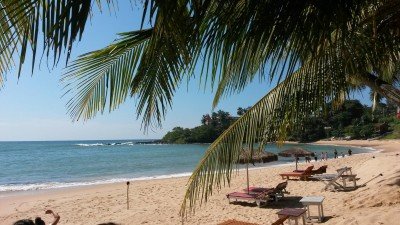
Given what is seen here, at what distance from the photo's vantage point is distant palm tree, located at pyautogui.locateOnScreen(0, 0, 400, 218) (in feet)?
3.70

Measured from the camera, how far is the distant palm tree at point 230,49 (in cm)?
113

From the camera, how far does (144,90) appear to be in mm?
2178

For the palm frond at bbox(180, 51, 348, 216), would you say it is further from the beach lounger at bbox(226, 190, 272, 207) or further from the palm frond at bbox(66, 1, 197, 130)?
the beach lounger at bbox(226, 190, 272, 207)

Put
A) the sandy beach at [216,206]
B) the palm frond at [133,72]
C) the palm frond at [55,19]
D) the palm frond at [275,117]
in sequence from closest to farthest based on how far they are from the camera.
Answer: the palm frond at [55,19], the palm frond at [133,72], the palm frond at [275,117], the sandy beach at [216,206]

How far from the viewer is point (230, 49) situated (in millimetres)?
1677

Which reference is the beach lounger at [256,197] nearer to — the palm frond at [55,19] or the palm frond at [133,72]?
the palm frond at [133,72]

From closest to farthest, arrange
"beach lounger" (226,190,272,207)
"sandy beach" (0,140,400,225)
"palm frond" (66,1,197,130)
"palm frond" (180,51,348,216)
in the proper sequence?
"palm frond" (66,1,197,130) < "palm frond" (180,51,348,216) < "sandy beach" (0,140,400,225) < "beach lounger" (226,190,272,207)

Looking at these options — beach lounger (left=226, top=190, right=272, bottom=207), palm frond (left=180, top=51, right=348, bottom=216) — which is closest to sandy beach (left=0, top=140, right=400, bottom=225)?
beach lounger (left=226, top=190, right=272, bottom=207)

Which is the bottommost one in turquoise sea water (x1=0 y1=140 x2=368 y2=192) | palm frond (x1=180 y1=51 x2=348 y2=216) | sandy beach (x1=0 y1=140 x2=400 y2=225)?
turquoise sea water (x1=0 y1=140 x2=368 y2=192)

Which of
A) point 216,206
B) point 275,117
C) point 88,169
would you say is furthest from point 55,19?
point 88,169

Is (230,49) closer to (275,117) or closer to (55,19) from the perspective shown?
(55,19)

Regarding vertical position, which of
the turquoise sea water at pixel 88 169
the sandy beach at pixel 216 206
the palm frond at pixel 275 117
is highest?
the palm frond at pixel 275 117

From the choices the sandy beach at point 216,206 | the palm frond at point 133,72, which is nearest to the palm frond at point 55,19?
the palm frond at point 133,72

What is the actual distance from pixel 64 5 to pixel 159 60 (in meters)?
A: 1.11
